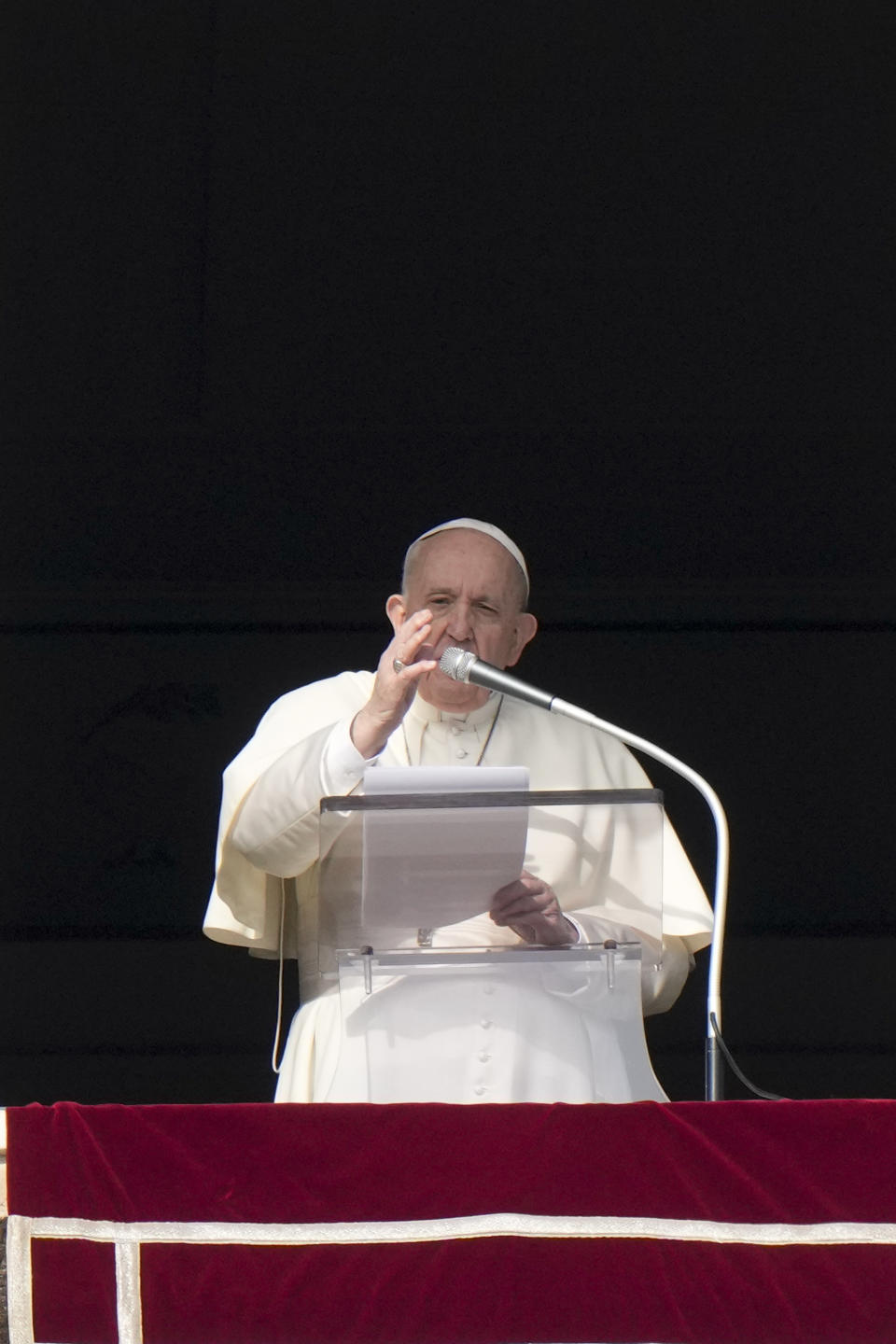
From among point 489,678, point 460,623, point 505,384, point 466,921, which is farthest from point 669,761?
point 505,384

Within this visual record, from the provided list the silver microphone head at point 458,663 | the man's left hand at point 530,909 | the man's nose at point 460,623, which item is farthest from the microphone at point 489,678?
the man's nose at point 460,623

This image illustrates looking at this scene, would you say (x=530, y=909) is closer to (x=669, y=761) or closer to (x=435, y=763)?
(x=669, y=761)

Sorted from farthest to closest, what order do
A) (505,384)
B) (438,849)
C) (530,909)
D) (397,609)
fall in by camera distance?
(505,384) → (397,609) → (530,909) → (438,849)

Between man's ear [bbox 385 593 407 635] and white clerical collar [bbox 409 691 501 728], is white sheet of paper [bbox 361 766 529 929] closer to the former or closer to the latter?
man's ear [bbox 385 593 407 635]

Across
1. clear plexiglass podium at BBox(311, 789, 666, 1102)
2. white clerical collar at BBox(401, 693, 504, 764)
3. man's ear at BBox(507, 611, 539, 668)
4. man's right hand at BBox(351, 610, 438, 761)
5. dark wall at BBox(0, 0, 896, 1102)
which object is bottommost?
clear plexiglass podium at BBox(311, 789, 666, 1102)

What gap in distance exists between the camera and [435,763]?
3.16 m

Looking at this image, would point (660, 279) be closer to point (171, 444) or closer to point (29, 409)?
point (171, 444)

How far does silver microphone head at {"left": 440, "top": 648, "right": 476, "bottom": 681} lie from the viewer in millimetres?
2312

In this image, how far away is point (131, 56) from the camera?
175 inches

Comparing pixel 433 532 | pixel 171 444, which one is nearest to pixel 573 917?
pixel 433 532

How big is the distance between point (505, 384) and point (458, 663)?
7.42 feet

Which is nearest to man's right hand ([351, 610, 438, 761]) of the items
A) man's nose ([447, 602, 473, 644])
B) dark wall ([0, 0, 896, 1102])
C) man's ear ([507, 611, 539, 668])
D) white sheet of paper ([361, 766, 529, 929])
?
white sheet of paper ([361, 766, 529, 929])

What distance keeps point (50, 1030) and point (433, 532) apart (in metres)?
1.76

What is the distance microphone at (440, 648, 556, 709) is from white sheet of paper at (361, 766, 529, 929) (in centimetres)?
11
